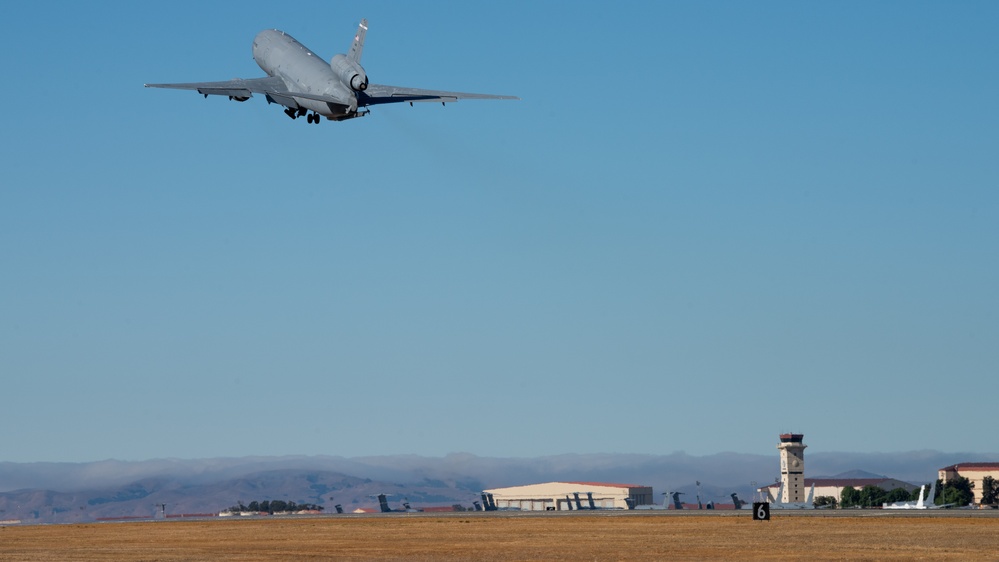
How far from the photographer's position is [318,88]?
98.0 metres

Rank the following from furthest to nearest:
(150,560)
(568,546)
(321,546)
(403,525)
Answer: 1. (403,525)
2. (321,546)
3. (568,546)
4. (150,560)

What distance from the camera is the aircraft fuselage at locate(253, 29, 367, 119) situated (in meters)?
95.8

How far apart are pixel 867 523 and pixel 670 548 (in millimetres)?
41793

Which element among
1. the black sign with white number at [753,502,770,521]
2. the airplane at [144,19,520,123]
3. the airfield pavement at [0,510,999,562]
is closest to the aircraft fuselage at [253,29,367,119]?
the airplane at [144,19,520,123]

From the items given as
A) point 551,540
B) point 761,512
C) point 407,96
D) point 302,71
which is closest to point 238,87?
point 302,71

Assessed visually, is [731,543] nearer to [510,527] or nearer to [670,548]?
[670,548]

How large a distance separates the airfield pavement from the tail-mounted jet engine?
33.5m

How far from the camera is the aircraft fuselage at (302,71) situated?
314 feet

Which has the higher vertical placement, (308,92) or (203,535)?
(308,92)

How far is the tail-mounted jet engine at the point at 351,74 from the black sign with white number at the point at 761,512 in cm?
5798

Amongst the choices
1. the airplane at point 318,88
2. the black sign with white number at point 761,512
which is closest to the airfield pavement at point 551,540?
the black sign with white number at point 761,512

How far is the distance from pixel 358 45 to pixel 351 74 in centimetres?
773

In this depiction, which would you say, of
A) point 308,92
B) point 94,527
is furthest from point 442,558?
point 94,527

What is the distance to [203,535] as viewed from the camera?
381 ft
